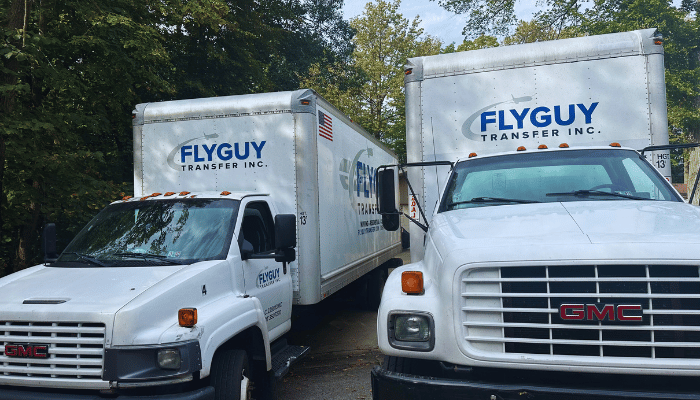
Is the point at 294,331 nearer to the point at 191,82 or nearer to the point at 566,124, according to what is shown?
the point at 566,124

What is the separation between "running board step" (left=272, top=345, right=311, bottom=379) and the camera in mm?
4579

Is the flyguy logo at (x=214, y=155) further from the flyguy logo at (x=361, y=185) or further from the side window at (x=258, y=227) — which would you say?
the flyguy logo at (x=361, y=185)

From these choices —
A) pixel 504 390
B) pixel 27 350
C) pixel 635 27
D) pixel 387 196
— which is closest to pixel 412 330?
pixel 504 390

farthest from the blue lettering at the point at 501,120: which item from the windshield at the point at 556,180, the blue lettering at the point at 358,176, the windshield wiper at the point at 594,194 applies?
the blue lettering at the point at 358,176

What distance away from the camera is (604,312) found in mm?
2729

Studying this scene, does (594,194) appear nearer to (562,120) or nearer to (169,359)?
(562,120)

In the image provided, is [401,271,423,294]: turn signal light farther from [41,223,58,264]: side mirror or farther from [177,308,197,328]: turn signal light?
[41,223,58,264]: side mirror

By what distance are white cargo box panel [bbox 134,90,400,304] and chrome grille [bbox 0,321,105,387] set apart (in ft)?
8.63

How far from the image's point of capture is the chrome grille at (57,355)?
3279 mm

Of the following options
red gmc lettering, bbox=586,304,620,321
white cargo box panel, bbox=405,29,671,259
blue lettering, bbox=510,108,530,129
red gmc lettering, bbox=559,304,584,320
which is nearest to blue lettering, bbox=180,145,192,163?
white cargo box panel, bbox=405,29,671,259

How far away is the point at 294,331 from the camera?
27.1 ft

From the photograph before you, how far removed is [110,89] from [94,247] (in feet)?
21.3

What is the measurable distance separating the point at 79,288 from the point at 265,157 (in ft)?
8.85

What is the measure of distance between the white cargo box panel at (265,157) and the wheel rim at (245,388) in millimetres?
1747
